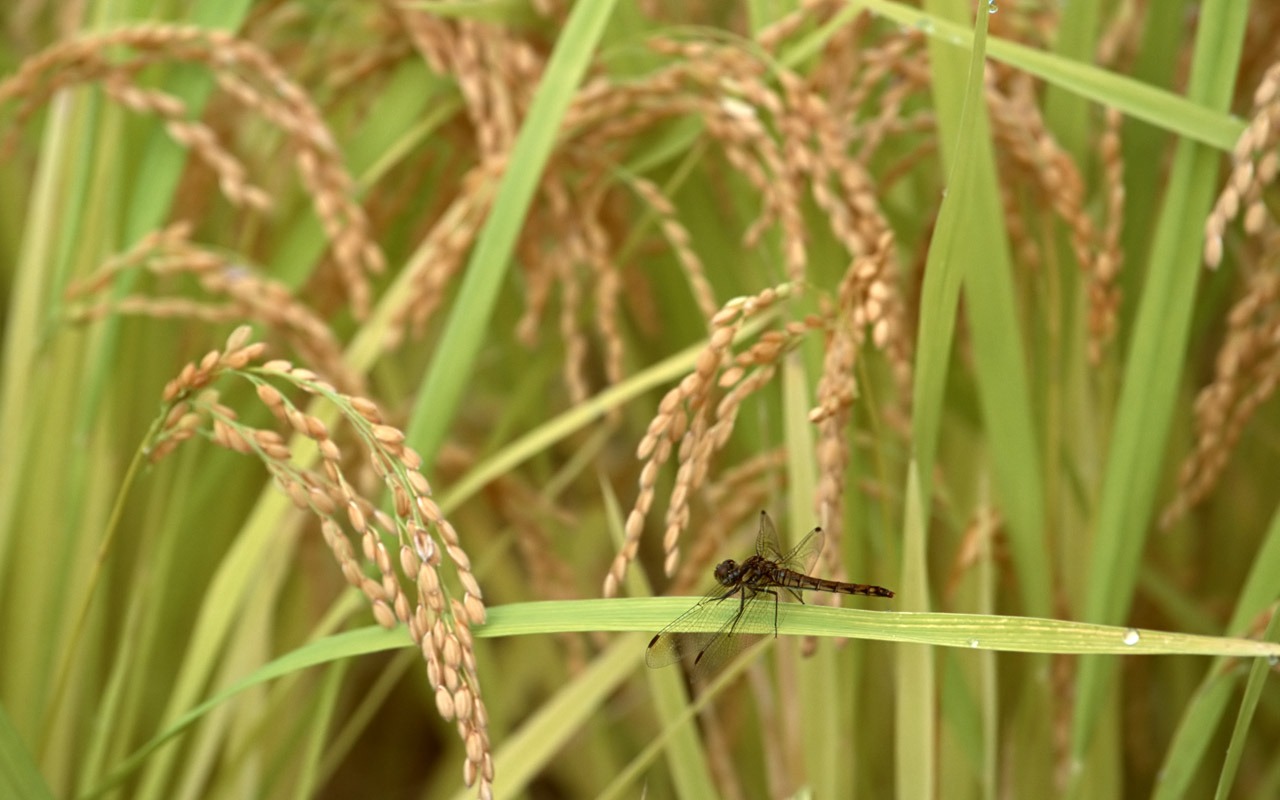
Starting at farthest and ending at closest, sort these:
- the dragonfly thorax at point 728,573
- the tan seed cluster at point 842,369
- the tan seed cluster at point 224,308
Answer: the tan seed cluster at point 224,308, the dragonfly thorax at point 728,573, the tan seed cluster at point 842,369

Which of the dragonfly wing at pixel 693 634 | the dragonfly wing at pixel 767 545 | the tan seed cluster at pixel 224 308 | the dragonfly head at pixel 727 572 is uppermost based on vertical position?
the tan seed cluster at pixel 224 308

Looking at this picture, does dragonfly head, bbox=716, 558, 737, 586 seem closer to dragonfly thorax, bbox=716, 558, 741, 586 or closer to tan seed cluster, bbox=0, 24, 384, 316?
dragonfly thorax, bbox=716, 558, 741, 586

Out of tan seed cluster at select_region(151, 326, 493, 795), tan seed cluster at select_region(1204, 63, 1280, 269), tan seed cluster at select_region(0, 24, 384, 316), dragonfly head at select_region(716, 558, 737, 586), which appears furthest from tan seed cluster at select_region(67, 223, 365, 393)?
tan seed cluster at select_region(1204, 63, 1280, 269)

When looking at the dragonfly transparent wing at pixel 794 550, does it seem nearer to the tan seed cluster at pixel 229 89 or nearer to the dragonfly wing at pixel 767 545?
the dragonfly wing at pixel 767 545

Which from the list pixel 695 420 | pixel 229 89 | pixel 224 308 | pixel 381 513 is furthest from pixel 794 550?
pixel 229 89

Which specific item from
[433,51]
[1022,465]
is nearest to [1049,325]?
[1022,465]

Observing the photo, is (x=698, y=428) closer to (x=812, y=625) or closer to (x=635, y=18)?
(x=812, y=625)

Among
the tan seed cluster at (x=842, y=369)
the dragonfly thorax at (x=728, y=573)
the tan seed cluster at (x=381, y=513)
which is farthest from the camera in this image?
the dragonfly thorax at (x=728, y=573)

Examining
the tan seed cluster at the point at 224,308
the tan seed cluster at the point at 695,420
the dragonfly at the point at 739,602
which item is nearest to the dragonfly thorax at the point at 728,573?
the dragonfly at the point at 739,602
